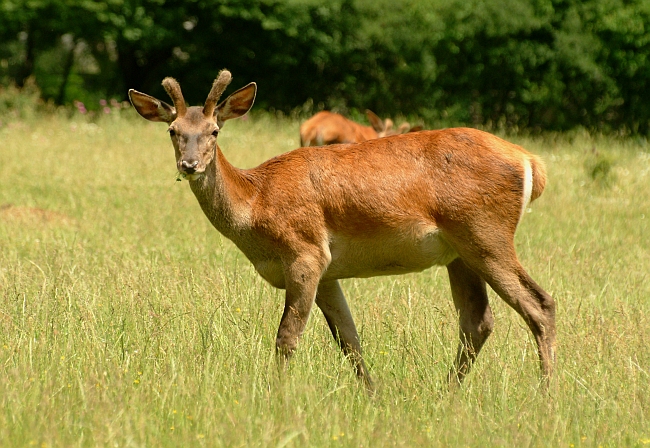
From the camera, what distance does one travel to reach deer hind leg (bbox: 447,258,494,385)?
6062 mm

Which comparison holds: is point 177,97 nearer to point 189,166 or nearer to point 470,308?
point 189,166

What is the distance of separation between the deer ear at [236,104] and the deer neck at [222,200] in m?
0.30

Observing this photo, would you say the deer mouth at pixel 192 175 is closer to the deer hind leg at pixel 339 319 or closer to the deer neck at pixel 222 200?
the deer neck at pixel 222 200

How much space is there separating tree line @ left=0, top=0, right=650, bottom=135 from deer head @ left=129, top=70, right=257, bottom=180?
13877 millimetres

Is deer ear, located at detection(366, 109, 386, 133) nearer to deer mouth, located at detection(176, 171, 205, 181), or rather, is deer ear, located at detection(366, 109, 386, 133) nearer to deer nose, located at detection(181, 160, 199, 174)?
deer mouth, located at detection(176, 171, 205, 181)

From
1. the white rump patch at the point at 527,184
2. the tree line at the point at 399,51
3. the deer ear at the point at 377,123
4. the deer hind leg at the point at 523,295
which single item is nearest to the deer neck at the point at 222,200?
the deer hind leg at the point at 523,295

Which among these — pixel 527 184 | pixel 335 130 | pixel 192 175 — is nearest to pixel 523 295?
pixel 527 184

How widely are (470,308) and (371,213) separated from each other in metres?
A: 0.94

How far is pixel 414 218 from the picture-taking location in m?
5.66

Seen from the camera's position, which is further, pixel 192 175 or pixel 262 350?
pixel 262 350

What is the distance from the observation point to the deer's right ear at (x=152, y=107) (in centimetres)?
591

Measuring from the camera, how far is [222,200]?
5.76 metres

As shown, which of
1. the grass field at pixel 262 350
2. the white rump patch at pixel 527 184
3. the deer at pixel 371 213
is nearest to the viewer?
the grass field at pixel 262 350

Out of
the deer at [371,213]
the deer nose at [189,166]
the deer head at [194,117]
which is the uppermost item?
the deer head at [194,117]
